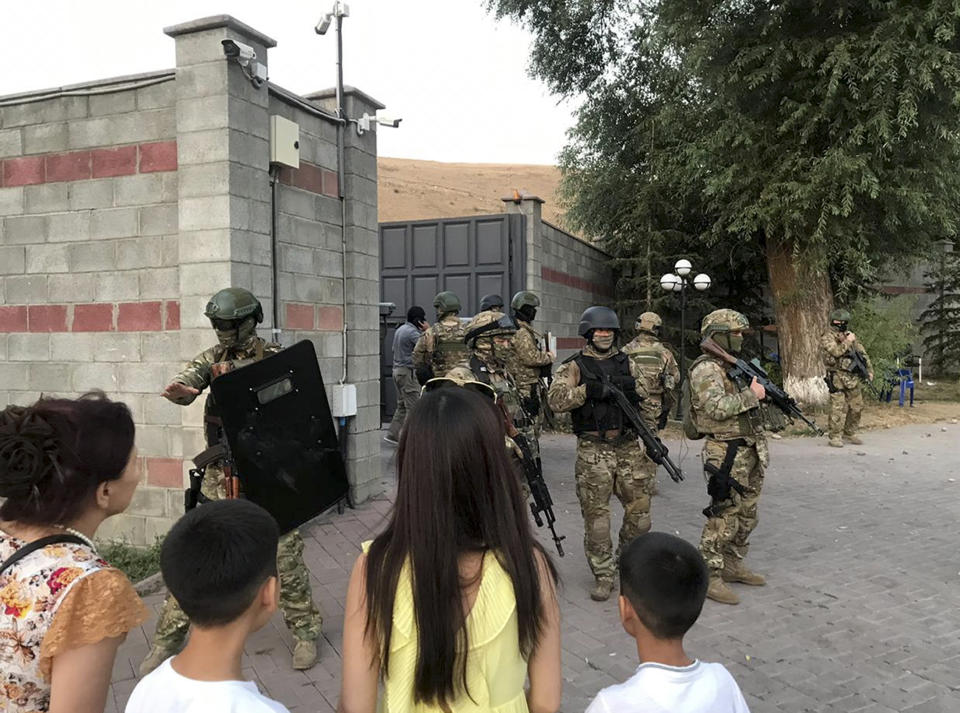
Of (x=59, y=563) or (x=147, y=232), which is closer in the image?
(x=59, y=563)

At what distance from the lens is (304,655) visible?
144 inches

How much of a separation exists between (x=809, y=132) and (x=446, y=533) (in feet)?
40.1

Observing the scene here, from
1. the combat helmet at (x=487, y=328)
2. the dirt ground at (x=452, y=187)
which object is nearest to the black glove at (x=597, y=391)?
the combat helmet at (x=487, y=328)

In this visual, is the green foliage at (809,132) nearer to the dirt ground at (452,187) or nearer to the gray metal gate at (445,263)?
the gray metal gate at (445,263)

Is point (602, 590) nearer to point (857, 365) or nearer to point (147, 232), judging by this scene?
point (147, 232)

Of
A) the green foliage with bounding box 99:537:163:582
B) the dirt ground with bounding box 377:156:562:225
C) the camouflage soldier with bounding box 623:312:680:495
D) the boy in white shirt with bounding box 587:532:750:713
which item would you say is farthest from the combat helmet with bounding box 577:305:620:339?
the dirt ground with bounding box 377:156:562:225

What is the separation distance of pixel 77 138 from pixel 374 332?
292 centimetres

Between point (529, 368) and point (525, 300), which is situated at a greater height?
point (525, 300)

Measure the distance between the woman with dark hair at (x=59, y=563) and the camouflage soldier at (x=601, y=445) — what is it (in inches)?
133

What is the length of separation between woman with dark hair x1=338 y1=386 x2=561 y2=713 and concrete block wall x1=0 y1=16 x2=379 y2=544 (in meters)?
4.00

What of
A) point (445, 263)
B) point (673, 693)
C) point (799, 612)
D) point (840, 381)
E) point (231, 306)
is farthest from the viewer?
point (445, 263)

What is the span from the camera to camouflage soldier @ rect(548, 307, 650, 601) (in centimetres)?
477

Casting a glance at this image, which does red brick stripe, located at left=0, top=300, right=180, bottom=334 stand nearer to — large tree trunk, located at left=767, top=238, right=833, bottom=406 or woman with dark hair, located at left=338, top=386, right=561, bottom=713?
woman with dark hair, located at left=338, top=386, right=561, bottom=713

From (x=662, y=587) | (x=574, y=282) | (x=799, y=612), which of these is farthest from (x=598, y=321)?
(x=574, y=282)
